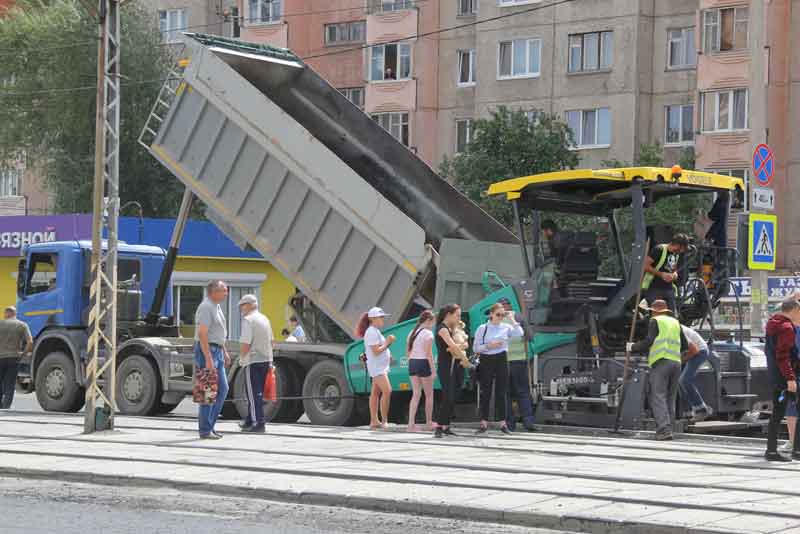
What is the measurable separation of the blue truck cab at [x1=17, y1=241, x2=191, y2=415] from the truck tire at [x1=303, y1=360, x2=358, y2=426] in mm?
2172

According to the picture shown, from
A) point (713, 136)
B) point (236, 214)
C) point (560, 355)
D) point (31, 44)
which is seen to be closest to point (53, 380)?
point (236, 214)

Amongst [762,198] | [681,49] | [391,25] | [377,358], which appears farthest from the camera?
[391,25]

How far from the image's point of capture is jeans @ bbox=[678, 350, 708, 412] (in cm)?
1715

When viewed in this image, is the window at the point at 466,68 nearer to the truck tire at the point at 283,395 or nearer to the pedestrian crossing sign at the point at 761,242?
the pedestrian crossing sign at the point at 761,242

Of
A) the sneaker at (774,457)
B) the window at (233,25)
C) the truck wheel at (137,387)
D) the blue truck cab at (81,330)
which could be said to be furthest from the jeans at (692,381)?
the window at (233,25)

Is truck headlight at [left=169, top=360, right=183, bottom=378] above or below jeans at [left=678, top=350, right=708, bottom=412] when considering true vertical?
below

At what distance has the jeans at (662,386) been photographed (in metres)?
16.2

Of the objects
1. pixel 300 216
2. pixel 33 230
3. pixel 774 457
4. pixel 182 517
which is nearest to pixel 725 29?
pixel 33 230

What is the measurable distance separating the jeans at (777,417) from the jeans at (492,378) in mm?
3806

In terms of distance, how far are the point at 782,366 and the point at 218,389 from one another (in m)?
5.86

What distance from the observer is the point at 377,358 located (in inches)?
700

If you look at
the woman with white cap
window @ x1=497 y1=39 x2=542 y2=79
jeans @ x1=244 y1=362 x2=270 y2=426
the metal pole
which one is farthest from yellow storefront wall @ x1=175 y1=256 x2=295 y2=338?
the metal pole

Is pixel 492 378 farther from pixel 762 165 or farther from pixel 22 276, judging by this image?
pixel 22 276

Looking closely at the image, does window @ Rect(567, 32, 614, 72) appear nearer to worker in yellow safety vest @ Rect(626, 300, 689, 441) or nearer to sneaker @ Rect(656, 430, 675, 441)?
worker in yellow safety vest @ Rect(626, 300, 689, 441)
